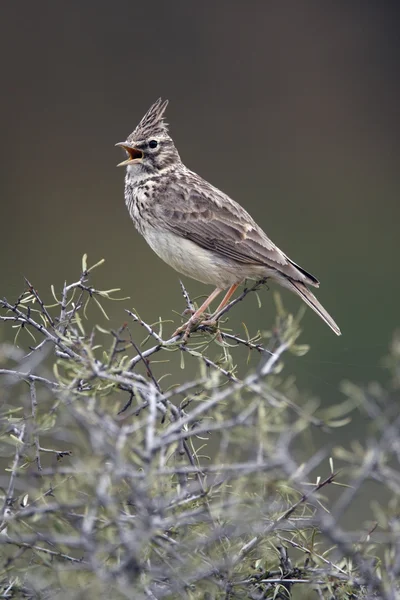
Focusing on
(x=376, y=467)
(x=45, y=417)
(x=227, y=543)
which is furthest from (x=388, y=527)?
(x=45, y=417)

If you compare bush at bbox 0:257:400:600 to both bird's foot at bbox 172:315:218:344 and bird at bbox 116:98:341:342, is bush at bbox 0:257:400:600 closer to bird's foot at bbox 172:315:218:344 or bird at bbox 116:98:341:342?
bird's foot at bbox 172:315:218:344

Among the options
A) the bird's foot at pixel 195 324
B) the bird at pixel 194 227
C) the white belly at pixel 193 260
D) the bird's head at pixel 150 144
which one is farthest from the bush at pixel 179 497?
the bird's head at pixel 150 144

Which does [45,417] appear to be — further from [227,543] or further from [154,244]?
[154,244]

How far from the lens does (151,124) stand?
4.35m

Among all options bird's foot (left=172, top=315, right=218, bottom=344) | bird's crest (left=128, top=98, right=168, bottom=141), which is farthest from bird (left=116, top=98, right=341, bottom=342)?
bird's foot (left=172, top=315, right=218, bottom=344)

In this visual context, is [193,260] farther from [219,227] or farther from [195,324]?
[195,324]

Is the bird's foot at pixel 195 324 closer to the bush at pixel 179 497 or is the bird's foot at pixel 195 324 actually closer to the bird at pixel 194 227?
the bird at pixel 194 227

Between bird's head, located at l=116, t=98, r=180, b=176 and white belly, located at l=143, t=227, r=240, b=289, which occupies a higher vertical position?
bird's head, located at l=116, t=98, r=180, b=176

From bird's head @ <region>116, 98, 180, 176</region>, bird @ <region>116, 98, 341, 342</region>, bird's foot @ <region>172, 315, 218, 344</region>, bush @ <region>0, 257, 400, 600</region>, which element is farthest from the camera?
bird's head @ <region>116, 98, 180, 176</region>

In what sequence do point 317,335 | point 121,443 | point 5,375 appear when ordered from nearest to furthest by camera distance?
point 121,443
point 5,375
point 317,335

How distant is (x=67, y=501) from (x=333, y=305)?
6745 millimetres

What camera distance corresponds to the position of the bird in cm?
396

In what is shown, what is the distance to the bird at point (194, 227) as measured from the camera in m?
3.96

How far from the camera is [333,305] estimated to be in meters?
8.02
